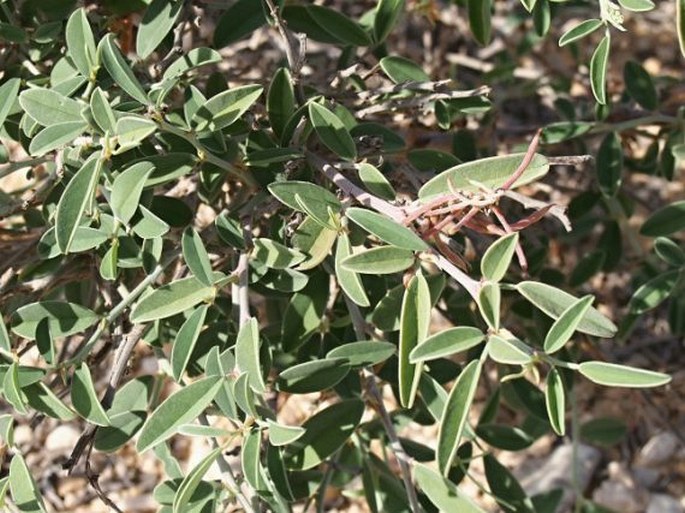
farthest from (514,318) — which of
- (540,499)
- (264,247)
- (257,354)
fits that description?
(257,354)

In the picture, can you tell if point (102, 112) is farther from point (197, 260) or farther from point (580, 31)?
point (580, 31)

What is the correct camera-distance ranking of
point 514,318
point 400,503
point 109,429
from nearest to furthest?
point 109,429, point 400,503, point 514,318

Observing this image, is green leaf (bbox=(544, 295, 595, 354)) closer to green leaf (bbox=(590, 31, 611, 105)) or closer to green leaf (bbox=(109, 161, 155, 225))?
green leaf (bbox=(590, 31, 611, 105))

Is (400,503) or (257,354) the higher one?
(257,354)

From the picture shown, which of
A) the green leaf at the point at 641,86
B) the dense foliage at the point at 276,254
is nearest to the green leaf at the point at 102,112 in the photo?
the dense foliage at the point at 276,254

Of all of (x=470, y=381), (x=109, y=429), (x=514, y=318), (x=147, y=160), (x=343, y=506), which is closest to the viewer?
(x=470, y=381)

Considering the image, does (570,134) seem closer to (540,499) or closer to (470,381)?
(540,499)
